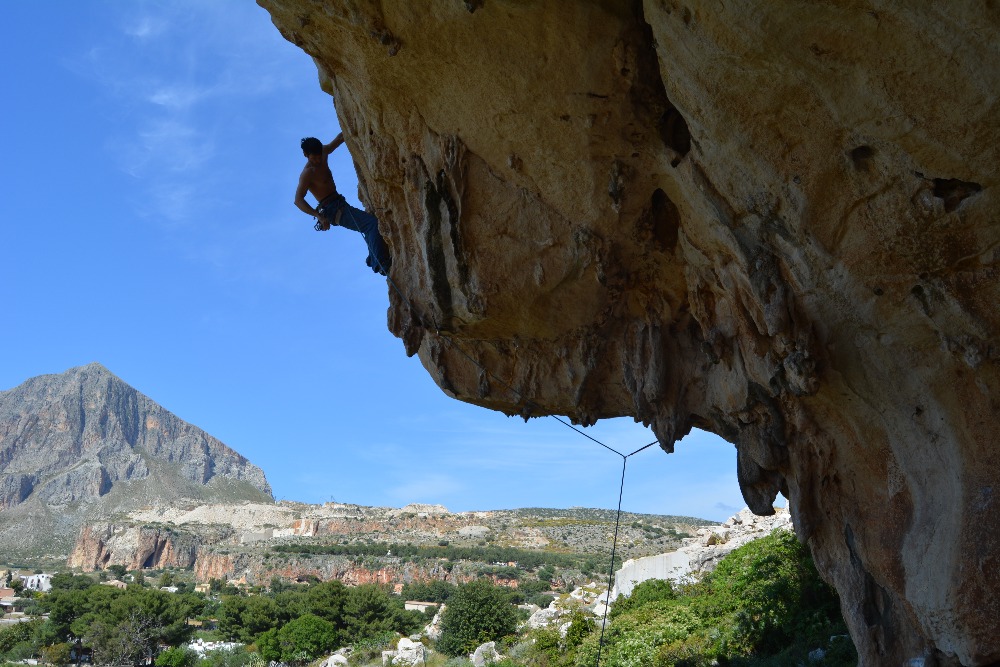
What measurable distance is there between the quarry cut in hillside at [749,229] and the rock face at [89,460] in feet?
409

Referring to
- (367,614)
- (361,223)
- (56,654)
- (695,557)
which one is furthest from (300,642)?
(361,223)

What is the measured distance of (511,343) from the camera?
31.0 ft

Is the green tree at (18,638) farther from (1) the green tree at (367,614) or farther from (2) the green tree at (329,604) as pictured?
(1) the green tree at (367,614)

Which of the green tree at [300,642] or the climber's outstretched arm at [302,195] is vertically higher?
the climber's outstretched arm at [302,195]

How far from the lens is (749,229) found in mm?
5754

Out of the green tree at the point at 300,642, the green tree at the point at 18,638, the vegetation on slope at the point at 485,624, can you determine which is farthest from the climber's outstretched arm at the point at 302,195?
the green tree at the point at 18,638

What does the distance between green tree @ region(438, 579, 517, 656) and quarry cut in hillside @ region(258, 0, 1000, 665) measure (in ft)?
84.9

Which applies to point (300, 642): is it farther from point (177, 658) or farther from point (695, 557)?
point (695, 557)

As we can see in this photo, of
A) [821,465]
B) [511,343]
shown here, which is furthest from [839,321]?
[511,343]

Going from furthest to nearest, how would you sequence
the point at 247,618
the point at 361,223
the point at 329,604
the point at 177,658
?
1. the point at 247,618
2. the point at 329,604
3. the point at 177,658
4. the point at 361,223

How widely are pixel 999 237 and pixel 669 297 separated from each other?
381 cm

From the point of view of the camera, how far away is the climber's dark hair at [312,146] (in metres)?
9.05

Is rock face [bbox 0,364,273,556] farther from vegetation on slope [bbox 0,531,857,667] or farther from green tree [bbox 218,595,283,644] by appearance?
green tree [bbox 218,595,283,644]

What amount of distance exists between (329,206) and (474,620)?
90.3 ft
